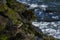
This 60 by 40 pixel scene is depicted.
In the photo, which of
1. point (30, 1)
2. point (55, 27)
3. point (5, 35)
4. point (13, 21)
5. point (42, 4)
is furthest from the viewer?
point (30, 1)

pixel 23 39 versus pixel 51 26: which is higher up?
pixel 23 39

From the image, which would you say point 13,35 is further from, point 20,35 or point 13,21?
point 13,21

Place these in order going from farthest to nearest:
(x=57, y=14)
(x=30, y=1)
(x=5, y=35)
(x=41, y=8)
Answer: (x=30, y=1) → (x=41, y=8) → (x=57, y=14) → (x=5, y=35)

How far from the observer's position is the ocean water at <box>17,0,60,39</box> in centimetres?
1232

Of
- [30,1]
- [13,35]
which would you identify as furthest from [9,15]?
[30,1]

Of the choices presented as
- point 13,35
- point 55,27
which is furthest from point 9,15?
point 55,27

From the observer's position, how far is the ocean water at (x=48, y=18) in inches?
485

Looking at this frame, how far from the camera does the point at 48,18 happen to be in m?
15.7

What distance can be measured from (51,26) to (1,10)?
6.56 meters

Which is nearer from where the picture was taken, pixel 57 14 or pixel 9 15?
pixel 9 15

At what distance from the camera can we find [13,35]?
243 inches

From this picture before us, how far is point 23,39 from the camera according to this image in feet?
20.2

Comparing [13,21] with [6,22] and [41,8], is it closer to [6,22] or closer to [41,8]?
[6,22]

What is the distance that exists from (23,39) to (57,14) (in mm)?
11038
